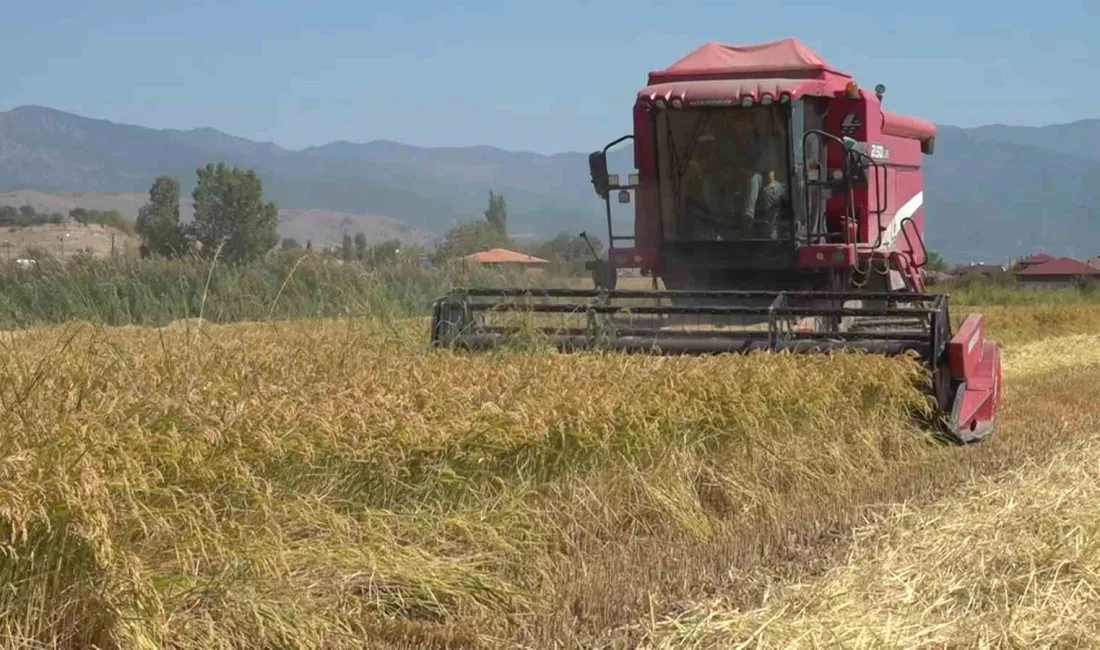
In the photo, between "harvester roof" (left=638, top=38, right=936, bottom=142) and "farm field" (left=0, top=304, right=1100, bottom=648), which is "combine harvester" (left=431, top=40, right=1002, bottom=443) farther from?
"farm field" (left=0, top=304, right=1100, bottom=648)

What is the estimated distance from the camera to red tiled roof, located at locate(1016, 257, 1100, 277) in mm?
42031

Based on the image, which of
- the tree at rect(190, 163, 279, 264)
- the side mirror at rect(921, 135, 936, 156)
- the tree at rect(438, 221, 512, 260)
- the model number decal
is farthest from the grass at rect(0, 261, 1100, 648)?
the tree at rect(190, 163, 279, 264)

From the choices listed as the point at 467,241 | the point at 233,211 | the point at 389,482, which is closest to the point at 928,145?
the point at 389,482

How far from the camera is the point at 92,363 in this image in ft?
16.6

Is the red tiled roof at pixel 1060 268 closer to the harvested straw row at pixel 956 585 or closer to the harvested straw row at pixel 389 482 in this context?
the harvested straw row at pixel 389 482

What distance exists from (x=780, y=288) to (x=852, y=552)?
559 cm

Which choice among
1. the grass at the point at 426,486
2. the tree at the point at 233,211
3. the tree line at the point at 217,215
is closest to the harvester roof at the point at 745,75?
the grass at the point at 426,486

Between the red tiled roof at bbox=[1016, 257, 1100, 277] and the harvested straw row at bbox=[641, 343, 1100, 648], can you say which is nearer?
the harvested straw row at bbox=[641, 343, 1100, 648]

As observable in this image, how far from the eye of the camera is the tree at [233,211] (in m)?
41.7

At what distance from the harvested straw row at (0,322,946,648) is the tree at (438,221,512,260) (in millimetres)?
16051

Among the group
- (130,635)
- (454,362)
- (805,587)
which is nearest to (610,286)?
(454,362)

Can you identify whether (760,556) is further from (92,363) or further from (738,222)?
(738,222)

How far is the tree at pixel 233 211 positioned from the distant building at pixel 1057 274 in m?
20.0

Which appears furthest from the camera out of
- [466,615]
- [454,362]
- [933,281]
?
[933,281]
